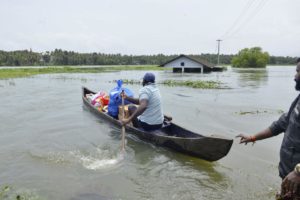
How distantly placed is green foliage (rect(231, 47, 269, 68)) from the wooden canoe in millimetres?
81140

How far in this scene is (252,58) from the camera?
275ft

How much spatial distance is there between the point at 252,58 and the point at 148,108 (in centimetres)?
8182

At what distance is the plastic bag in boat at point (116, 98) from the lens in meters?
9.66

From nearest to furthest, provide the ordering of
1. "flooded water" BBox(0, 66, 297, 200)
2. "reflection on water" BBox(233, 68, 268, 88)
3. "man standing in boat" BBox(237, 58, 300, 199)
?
1. "man standing in boat" BBox(237, 58, 300, 199)
2. "flooded water" BBox(0, 66, 297, 200)
3. "reflection on water" BBox(233, 68, 268, 88)

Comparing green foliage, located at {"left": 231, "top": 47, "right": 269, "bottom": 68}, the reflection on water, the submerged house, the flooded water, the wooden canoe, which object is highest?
green foliage, located at {"left": 231, "top": 47, "right": 269, "bottom": 68}

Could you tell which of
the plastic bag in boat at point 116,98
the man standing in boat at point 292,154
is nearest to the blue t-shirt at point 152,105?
the plastic bag in boat at point 116,98

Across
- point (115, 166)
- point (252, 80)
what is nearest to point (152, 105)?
point (115, 166)

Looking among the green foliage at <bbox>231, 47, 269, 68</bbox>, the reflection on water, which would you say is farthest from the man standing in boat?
the green foliage at <bbox>231, 47, 269, 68</bbox>

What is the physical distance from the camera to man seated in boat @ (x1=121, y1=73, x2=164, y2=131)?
723 centimetres

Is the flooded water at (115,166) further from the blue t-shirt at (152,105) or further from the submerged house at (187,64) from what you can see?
the submerged house at (187,64)

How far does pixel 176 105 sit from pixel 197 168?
9.61 m

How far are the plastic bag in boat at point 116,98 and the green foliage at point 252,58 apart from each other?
79.7m

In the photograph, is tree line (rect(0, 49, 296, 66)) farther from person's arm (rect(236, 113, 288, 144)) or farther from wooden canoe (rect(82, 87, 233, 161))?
person's arm (rect(236, 113, 288, 144))

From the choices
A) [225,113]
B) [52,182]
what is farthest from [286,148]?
[225,113]
